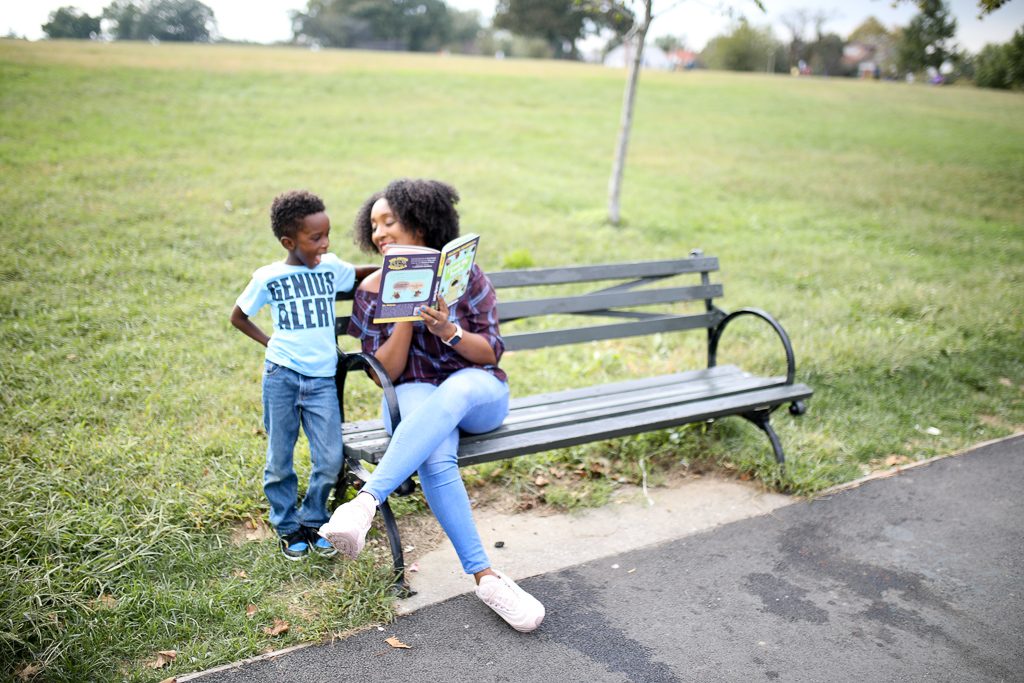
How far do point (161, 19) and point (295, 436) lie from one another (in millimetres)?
9894

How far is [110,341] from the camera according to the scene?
16.2 ft

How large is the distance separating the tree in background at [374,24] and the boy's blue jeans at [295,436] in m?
53.3

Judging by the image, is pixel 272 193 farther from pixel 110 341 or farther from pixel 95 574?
pixel 95 574

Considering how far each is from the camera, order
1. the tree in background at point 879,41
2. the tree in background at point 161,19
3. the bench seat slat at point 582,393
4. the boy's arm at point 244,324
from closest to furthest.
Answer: the boy's arm at point 244,324 < the bench seat slat at point 582,393 < the tree in background at point 161,19 < the tree in background at point 879,41

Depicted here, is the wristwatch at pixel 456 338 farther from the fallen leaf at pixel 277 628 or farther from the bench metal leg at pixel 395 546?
the fallen leaf at pixel 277 628

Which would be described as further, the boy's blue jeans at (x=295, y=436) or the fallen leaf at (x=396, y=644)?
the boy's blue jeans at (x=295, y=436)

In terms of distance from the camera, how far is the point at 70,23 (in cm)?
822

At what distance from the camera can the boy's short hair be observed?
10.2 ft

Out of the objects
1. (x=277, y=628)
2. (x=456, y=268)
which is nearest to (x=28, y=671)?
(x=277, y=628)

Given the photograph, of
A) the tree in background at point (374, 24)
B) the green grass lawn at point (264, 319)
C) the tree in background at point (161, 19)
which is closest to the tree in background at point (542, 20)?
the tree in background at point (374, 24)

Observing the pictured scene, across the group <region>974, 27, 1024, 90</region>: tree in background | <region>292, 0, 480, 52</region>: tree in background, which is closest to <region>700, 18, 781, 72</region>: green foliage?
<region>292, 0, 480, 52</region>: tree in background

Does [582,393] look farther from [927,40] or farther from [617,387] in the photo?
[927,40]

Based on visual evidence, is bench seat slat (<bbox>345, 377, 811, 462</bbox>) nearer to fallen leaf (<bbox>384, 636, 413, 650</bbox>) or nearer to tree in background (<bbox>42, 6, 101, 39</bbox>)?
fallen leaf (<bbox>384, 636, 413, 650</bbox>)

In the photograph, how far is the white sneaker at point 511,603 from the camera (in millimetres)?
2846
